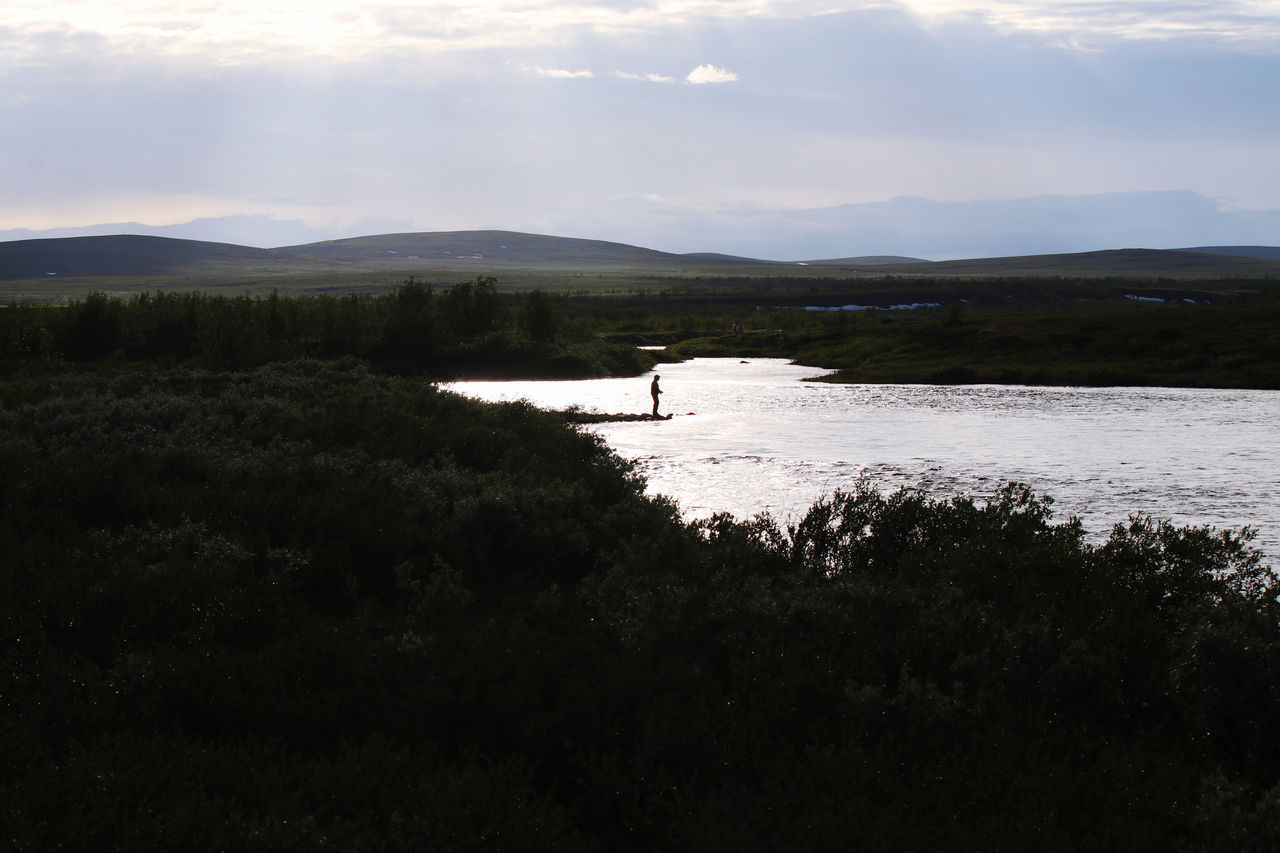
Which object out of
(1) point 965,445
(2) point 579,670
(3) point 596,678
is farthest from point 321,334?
(3) point 596,678

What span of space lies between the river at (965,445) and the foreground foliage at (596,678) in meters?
4.93

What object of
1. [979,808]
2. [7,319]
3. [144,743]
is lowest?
[979,808]

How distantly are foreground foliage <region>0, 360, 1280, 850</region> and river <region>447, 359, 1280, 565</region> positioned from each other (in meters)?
4.93

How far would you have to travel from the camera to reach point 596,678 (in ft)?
23.9

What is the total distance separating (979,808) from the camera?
19.6 feet

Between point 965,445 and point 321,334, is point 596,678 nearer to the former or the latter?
point 965,445

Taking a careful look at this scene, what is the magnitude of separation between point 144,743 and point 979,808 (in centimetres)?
510

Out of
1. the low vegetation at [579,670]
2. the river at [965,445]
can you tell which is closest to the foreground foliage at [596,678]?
the low vegetation at [579,670]

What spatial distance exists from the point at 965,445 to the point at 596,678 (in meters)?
24.0

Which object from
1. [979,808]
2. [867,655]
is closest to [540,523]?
[867,655]

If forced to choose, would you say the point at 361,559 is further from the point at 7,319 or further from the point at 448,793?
the point at 7,319

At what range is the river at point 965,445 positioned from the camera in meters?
20.5

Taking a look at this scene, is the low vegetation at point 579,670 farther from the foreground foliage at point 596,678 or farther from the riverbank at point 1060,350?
the riverbank at point 1060,350

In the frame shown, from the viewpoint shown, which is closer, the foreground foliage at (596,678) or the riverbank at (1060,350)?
the foreground foliage at (596,678)
